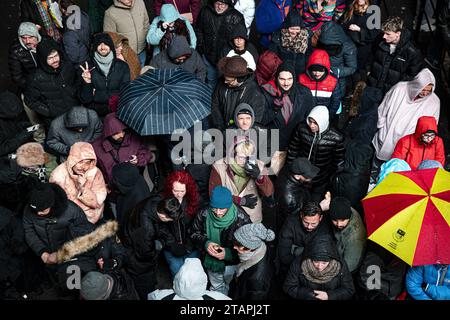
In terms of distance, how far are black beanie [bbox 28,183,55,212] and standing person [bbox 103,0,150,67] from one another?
Answer: 322cm

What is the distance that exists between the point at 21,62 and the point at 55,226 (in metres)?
2.55

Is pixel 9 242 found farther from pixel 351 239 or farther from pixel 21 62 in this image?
pixel 351 239

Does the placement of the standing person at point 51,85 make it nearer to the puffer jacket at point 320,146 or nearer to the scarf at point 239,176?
the scarf at point 239,176

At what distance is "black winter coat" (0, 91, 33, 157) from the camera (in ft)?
21.3

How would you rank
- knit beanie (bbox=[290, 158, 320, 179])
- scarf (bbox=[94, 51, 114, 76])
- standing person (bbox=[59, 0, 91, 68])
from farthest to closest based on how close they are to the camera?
standing person (bbox=[59, 0, 91, 68]), scarf (bbox=[94, 51, 114, 76]), knit beanie (bbox=[290, 158, 320, 179])

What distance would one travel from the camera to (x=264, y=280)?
5430mm

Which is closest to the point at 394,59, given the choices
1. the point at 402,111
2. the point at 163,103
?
the point at 402,111

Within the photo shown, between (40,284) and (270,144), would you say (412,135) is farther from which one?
(40,284)

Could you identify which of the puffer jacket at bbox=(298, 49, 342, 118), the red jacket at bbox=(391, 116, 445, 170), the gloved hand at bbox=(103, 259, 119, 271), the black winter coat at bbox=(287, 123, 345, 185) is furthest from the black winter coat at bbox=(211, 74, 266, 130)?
the gloved hand at bbox=(103, 259, 119, 271)

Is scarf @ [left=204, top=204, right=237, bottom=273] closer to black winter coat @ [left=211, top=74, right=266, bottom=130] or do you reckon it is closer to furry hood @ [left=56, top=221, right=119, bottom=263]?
furry hood @ [left=56, top=221, right=119, bottom=263]

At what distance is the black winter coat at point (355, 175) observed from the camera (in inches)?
244

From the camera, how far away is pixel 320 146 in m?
6.55

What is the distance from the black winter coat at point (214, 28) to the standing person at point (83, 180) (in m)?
2.77

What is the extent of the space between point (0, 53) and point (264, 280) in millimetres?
6818
